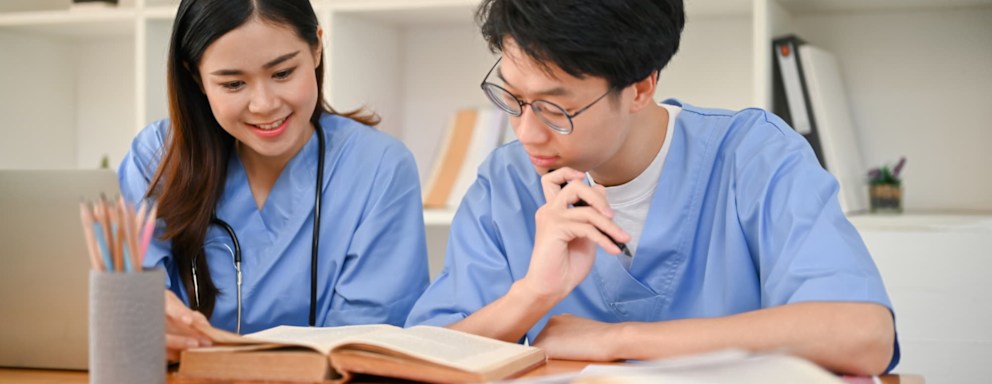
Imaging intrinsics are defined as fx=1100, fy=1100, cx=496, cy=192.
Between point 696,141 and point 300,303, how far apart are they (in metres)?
0.68

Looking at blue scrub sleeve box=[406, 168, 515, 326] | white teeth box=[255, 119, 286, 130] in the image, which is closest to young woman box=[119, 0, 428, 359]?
white teeth box=[255, 119, 286, 130]

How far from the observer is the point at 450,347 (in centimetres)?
118

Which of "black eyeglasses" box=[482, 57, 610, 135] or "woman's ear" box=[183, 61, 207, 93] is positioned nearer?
"black eyeglasses" box=[482, 57, 610, 135]

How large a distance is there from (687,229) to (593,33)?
32 cm

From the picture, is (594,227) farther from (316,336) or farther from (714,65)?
(714,65)

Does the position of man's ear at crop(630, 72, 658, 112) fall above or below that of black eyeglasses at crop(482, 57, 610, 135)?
above

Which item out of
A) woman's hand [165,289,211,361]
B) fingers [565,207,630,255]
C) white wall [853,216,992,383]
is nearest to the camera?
woman's hand [165,289,211,361]

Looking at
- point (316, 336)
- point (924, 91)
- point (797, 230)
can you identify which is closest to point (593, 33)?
point (797, 230)

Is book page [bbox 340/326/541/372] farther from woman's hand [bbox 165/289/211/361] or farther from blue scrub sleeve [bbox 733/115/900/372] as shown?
blue scrub sleeve [bbox 733/115/900/372]

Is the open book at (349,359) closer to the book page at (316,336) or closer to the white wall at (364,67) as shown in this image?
the book page at (316,336)

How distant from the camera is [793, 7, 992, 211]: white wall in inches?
88.7

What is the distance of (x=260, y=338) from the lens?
117 centimetres

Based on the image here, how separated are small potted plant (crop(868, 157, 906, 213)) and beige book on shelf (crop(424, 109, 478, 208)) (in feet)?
2.88

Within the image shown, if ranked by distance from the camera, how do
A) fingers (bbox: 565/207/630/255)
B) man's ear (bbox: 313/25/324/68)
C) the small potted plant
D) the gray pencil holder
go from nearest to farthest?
the gray pencil holder, fingers (bbox: 565/207/630/255), man's ear (bbox: 313/25/324/68), the small potted plant
